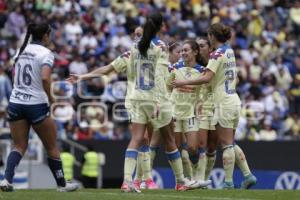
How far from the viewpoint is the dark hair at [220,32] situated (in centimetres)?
1655

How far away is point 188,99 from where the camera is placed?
17.5 metres

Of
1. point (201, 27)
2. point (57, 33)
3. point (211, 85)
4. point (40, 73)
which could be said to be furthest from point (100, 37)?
point (40, 73)

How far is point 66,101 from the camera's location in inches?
1043

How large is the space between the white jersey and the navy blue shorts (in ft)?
0.20

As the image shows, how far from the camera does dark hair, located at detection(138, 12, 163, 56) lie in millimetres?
15164

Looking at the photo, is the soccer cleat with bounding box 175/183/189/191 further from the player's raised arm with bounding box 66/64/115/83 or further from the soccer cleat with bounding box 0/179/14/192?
the soccer cleat with bounding box 0/179/14/192

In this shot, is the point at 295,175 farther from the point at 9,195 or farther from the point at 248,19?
the point at 9,195

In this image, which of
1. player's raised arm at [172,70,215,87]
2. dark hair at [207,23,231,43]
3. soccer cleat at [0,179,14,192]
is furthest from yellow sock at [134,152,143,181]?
soccer cleat at [0,179,14,192]

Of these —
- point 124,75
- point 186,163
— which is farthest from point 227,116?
point 124,75

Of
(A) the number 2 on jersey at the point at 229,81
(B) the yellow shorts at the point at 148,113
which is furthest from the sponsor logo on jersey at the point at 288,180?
(B) the yellow shorts at the point at 148,113

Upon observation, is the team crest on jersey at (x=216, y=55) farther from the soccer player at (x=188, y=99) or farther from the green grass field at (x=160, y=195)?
the green grass field at (x=160, y=195)

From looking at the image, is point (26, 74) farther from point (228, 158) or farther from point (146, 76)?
point (228, 158)

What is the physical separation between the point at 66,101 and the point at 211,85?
10.0m

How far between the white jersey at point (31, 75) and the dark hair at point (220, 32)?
2.94 metres
